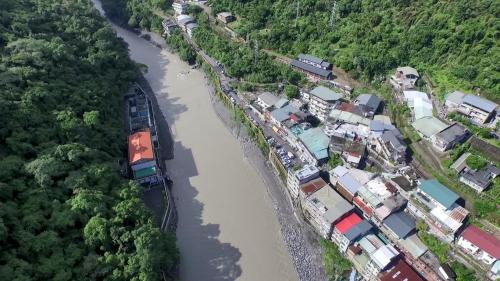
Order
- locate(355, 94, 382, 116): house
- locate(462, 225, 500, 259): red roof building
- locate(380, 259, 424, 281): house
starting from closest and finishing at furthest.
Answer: locate(462, 225, 500, 259): red roof building < locate(380, 259, 424, 281): house < locate(355, 94, 382, 116): house

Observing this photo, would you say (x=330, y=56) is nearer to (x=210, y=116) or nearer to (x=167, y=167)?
(x=210, y=116)

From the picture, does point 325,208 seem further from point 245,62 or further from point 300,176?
point 245,62

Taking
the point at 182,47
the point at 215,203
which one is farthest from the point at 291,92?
the point at 182,47

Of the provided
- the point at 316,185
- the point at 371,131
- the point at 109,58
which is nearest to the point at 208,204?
the point at 316,185

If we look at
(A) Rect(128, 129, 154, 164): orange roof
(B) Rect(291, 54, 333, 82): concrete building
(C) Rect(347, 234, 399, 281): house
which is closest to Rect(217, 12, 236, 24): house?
(B) Rect(291, 54, 333, 82): concrete building

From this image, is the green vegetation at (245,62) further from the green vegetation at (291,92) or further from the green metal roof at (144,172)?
the green metal roof at (144,172)

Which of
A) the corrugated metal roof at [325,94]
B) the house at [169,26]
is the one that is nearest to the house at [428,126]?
the corrugated metal roof at [325,94]

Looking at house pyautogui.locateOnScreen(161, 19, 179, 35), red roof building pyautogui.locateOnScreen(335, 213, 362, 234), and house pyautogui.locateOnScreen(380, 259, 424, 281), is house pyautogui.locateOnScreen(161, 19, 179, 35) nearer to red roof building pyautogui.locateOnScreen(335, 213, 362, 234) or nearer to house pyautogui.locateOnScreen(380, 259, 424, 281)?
red roof building pyautogui.locateOnScreen(335, 213, 362, 234)
